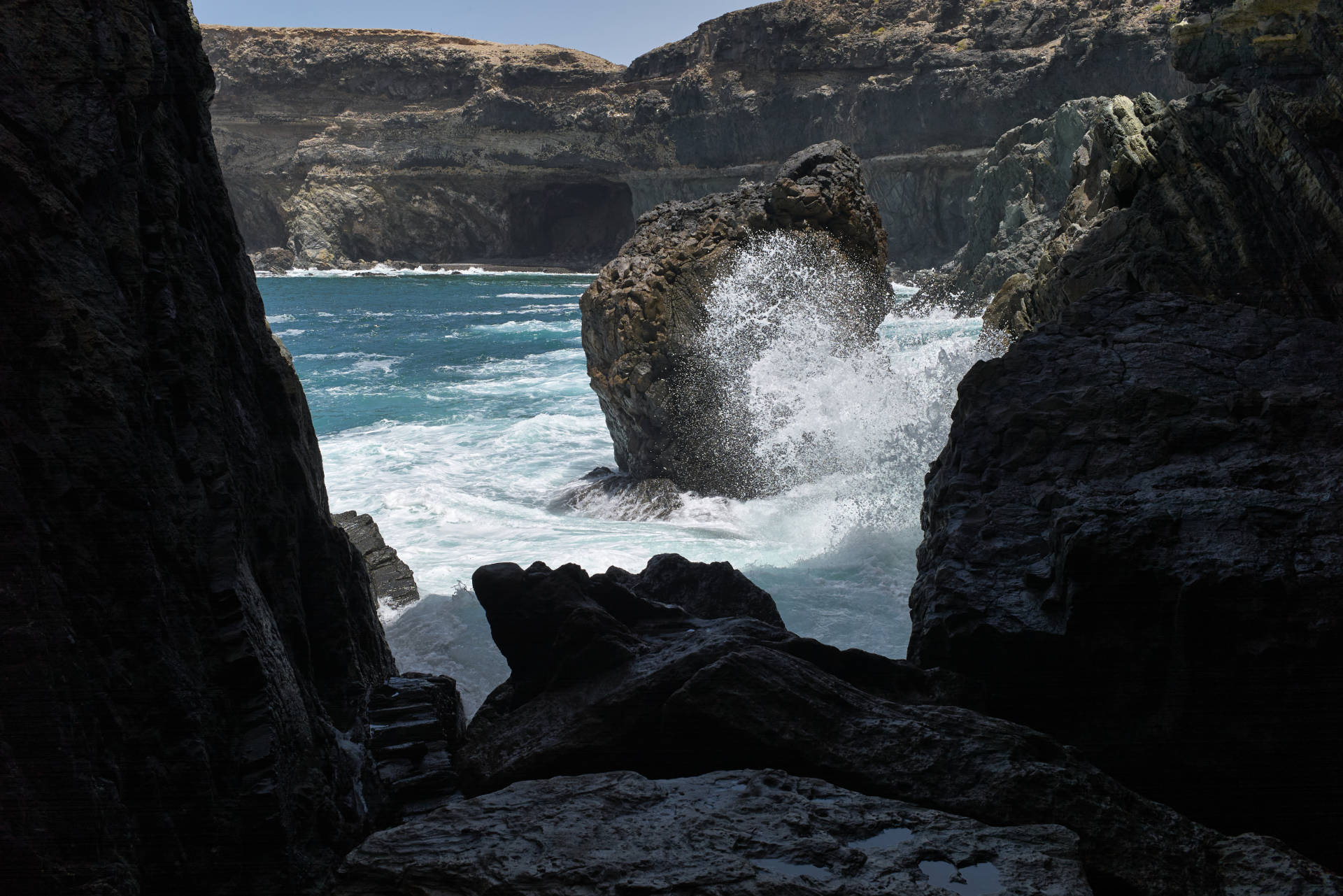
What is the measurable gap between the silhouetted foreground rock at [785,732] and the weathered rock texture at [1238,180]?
416 centimetres

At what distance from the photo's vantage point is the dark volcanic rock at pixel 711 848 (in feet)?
5.70

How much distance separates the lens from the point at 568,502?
9867mm

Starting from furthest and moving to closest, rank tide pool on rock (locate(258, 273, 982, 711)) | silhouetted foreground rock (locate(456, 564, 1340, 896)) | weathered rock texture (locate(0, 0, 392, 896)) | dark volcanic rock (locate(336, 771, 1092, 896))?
tide pool on rock (locate(258, 273, 982, 711)) → silhouetted foreground rock (locate(456, 564, 1340, 896)) → dark volcanic rock (locate(336, 771, 1092, 896)) → weathered rock texture (locate(0, 0, 392, 896))

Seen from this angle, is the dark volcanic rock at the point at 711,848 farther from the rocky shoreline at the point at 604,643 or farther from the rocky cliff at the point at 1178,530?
the rocky cliff at the point at 1178,530

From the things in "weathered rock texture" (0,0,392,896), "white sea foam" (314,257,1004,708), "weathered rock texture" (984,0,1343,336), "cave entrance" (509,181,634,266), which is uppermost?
"cave entrance" (509,181,634,266)

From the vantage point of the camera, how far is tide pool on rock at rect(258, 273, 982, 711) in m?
6.12

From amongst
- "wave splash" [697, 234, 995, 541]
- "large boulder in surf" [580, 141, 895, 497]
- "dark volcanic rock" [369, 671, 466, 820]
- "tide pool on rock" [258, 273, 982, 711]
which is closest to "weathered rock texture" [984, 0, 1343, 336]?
"wave splash" [697, 234, 995, 541]

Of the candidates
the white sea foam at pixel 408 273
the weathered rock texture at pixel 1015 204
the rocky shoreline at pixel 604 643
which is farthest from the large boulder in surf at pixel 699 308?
the white sea foam at pixel 408 273

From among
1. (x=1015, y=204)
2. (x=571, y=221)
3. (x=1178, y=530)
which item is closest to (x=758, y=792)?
(x=1178, y=530)

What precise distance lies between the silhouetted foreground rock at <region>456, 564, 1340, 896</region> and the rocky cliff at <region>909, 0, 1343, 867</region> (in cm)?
40

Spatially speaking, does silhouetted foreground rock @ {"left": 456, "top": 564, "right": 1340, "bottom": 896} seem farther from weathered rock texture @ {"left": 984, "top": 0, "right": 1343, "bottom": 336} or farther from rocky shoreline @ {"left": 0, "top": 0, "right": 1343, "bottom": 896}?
weathered rock texture @ {"left": 984, "top": 0, "right": 1343, "bottom": 336}

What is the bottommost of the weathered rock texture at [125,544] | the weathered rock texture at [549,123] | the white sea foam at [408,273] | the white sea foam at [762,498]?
the white sea foam at [762,498]

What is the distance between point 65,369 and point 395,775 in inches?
57.7

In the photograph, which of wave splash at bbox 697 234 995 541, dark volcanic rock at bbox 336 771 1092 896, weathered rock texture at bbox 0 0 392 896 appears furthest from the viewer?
wave splash at bbox 697 234 995 541
